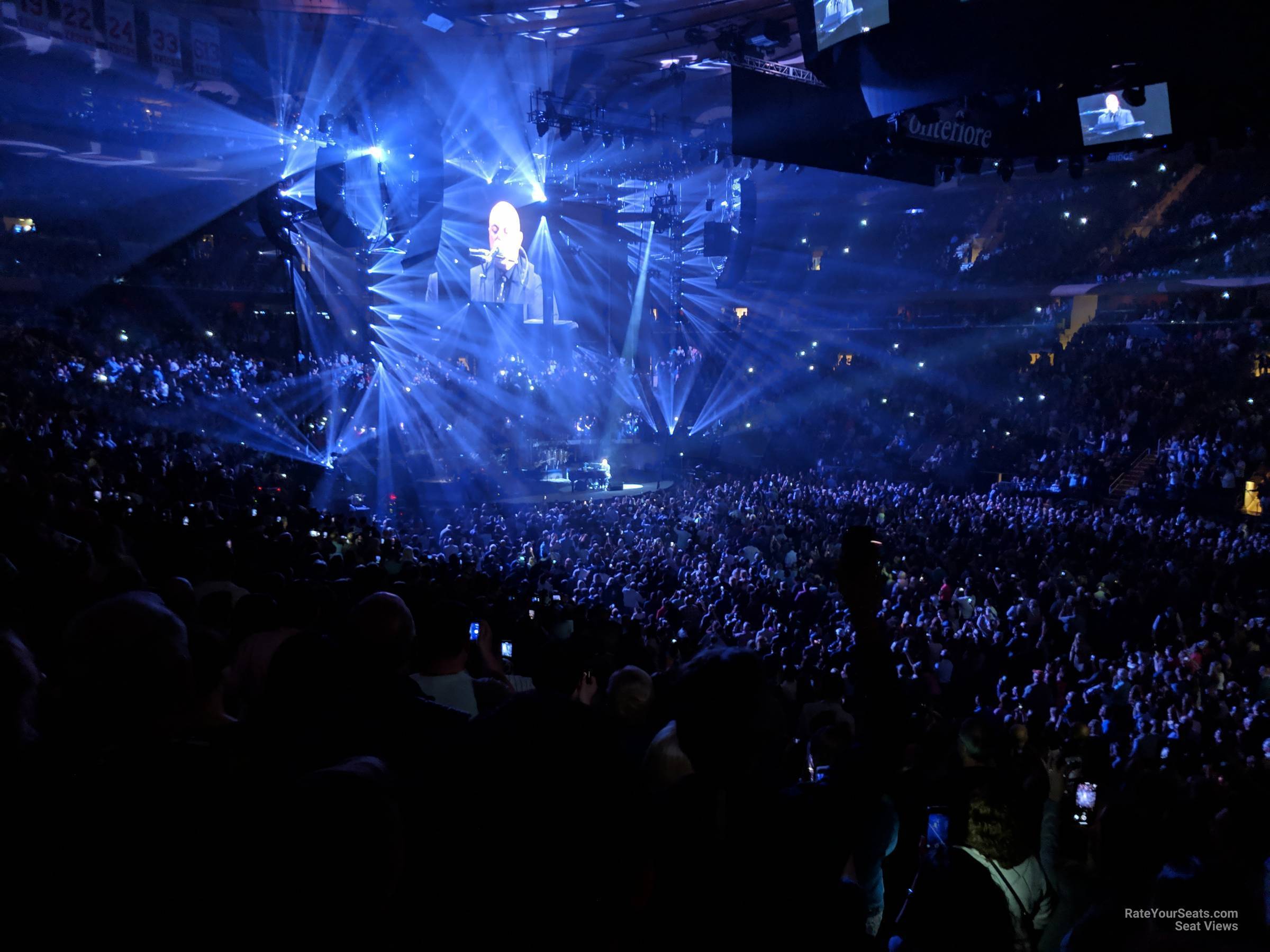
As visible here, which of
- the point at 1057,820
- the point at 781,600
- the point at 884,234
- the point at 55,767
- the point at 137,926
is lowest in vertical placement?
the point at 781,600

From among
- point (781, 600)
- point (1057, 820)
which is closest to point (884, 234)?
point (781, 600)

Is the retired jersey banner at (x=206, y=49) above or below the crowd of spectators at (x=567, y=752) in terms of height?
above

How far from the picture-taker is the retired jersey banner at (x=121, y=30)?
48.5 feet

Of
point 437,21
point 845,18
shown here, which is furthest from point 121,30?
point 845,18

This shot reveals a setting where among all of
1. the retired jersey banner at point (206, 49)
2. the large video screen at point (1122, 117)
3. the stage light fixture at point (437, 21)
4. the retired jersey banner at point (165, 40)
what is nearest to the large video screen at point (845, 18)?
the large video screen at point (1122, 117)

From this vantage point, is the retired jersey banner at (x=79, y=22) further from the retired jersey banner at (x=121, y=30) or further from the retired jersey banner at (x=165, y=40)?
the retired jersey banner at (x=165, y=40)

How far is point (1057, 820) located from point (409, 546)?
9025 millimetres

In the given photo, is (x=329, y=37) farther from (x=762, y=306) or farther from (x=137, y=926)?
(x=762, y=306)

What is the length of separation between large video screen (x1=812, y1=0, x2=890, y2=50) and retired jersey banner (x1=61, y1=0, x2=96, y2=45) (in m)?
14.5

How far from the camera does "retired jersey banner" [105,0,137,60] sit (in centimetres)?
1478

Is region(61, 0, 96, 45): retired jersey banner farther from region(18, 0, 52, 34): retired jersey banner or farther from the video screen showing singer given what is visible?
the video screen showing singer

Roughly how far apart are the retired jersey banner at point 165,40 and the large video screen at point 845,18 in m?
14.7

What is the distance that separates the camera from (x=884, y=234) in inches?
1391

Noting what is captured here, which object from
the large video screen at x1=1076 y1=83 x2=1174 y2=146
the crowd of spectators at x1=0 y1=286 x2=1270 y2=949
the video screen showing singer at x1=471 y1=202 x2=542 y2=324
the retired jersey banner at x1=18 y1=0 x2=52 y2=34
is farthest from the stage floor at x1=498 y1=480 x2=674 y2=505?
the large video screen at x1=1076 y1=83 x2=1174 y2=146
